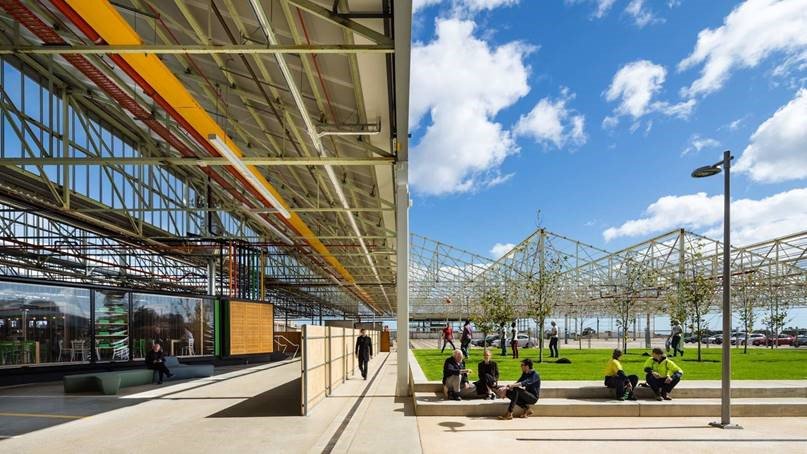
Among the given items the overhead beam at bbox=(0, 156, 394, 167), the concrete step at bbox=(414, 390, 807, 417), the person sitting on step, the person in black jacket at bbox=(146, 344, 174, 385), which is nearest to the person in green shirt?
the concrete step at bbox=(414, 390, 807, 417)

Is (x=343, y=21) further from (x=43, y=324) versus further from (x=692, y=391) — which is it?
(x=43, y=324)

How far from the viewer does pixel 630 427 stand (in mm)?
9219

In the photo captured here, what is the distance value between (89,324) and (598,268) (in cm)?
4067

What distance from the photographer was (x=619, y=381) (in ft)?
35.3

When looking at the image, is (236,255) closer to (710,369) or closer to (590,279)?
(710,369)

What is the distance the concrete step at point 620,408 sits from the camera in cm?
1020

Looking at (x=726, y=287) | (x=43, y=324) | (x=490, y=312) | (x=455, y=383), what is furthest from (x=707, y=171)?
(x=43, y=324)

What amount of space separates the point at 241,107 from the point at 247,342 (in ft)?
45.2

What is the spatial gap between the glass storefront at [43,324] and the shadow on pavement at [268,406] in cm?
712

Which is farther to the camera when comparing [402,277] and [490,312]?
[490,312]

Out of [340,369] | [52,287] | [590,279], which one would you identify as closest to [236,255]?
[52,287]

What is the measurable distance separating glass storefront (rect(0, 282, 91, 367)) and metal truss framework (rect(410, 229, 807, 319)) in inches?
683

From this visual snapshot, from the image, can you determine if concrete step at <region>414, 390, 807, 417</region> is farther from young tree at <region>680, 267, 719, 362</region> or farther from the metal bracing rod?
young tree at <region>680, 267, 719, 362</region>

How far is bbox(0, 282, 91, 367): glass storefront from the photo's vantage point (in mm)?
15445
